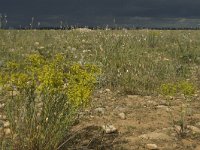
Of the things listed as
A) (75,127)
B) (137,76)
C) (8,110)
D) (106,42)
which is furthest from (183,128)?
(106,42)

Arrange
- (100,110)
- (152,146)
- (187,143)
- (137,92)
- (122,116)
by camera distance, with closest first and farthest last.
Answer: (152,146) → (187,143) → (122,116) → (100,110) → (137,92)

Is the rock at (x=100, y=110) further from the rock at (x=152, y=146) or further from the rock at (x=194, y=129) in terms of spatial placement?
the rock at (x=152, y=146)

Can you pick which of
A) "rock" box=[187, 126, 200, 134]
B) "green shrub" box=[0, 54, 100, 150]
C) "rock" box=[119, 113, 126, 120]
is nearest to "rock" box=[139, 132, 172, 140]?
"rock" box=[187, 126, 200, 134]

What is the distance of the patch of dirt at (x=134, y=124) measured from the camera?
7.14 meters

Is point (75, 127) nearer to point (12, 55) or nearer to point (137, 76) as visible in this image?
point (137, 76)

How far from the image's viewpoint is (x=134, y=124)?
324 inches

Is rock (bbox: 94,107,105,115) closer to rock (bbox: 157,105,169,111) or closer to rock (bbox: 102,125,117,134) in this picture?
rock (bbox: 102,125,117,134)

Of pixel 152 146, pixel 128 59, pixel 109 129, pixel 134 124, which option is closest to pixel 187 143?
pixel 152 146

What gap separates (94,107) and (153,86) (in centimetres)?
283

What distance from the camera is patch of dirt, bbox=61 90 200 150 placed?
7.14 m

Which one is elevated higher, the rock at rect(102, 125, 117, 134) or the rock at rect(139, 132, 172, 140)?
the rock at rect(102, 125, 117, 134)

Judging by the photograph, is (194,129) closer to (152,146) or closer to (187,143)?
(187,143)

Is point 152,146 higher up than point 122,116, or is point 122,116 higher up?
point 122,116

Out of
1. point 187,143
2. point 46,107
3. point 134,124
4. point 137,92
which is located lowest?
point 187,143
